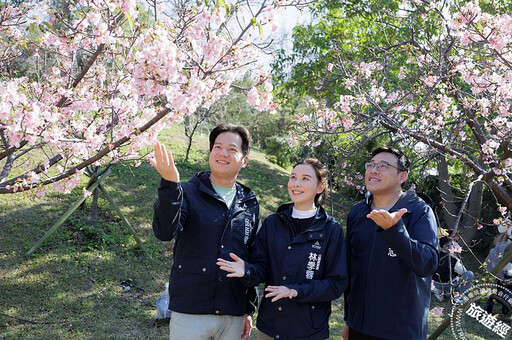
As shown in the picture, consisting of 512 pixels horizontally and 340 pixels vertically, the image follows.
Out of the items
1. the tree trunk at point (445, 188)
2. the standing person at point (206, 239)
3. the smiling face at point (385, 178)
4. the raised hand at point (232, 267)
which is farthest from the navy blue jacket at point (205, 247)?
the tree trunk at point (445, 188)

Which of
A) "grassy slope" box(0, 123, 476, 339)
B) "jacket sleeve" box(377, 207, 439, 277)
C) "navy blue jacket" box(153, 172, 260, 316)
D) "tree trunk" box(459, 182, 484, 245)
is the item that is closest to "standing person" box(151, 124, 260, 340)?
"navy blue jacket" box(153, 172, 260, 316)

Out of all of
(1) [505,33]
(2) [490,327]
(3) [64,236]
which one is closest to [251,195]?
(1) [505,33]

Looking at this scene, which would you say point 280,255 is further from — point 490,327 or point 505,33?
point 490,327

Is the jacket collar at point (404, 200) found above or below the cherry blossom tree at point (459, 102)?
below

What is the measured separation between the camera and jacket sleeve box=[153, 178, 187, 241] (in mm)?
1931

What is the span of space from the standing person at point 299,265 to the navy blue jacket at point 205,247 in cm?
11

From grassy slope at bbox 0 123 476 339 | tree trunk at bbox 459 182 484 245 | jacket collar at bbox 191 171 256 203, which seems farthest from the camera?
tree trunk at bbox 459 182 484 245

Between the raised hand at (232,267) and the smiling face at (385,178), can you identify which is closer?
the raised hand at (232,267)

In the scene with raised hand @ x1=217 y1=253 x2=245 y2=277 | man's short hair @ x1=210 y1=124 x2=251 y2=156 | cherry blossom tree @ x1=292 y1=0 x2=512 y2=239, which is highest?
cherry blossom tree @ x1=292 y1=0 x2=512 y2=239

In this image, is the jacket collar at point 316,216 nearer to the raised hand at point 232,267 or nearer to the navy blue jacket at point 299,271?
the navy blue jacket at point 299,271

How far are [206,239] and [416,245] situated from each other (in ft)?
3.48

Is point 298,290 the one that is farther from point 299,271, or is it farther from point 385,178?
point 385,178

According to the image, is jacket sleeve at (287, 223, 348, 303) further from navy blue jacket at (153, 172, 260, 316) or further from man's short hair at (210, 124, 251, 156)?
man's short hair at (210, 124, 251, 156)

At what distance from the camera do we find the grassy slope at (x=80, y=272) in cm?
430
